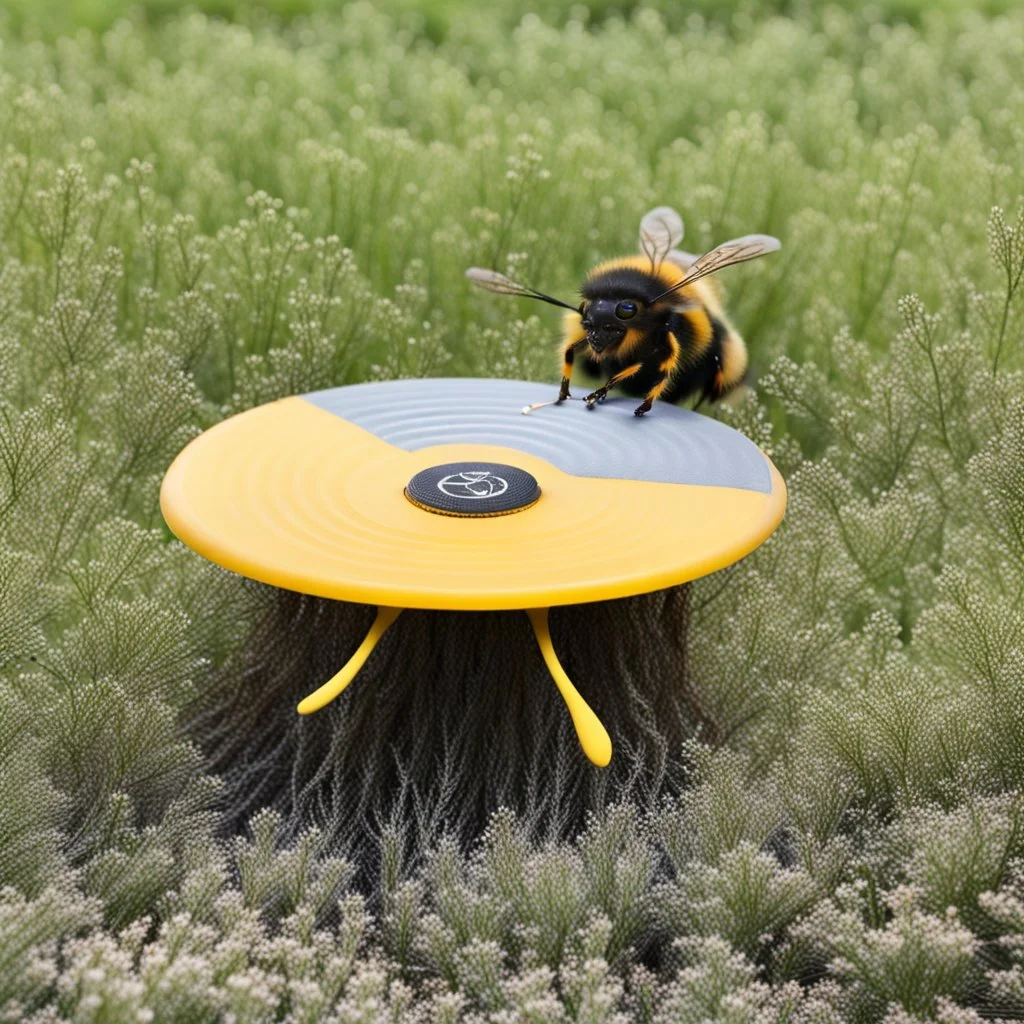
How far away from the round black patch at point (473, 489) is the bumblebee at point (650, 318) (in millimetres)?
362

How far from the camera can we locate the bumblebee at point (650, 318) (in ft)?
8.50

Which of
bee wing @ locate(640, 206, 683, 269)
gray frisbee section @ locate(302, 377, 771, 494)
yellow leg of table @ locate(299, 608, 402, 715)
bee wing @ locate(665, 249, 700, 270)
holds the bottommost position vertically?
yellow leg of table @ locate(299, 608, 402, 715)

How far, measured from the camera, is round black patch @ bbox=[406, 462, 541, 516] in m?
2.27

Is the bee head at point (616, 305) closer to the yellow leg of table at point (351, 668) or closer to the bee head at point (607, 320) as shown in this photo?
the bee head at point (607, 320)

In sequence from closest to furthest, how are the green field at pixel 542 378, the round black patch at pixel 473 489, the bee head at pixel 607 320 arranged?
the green field at pixel 542 378, the round black patch at pixel 473 489, the bee head at pixel 607 320

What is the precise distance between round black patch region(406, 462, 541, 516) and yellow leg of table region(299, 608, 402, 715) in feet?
0.58

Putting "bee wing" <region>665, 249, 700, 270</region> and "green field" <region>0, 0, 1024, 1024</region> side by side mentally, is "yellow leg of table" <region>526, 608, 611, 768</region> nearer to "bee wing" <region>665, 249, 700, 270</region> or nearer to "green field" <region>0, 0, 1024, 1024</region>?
"green field" <region>0, 0, 1024, 1024</region>

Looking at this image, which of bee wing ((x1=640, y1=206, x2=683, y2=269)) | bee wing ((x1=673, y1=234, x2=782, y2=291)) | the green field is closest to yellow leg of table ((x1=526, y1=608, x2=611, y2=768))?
the green field

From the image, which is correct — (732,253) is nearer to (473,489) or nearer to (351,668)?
(473,489)

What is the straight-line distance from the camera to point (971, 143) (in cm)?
455

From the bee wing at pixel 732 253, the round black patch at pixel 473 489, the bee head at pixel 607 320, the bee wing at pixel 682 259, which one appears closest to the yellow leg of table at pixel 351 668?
the round black patch at pixel 473 489

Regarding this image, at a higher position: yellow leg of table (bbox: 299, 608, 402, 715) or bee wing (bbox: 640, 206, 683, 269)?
bee wing (bbox: 640, 206, 683, 269)

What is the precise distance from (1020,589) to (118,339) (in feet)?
7.19

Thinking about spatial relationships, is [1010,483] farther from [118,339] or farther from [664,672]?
[118,339]
